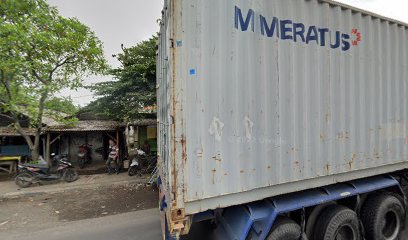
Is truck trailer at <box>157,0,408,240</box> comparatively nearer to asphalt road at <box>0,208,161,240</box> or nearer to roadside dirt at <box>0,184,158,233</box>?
asphalt road at <box>0,208,161,240</box>

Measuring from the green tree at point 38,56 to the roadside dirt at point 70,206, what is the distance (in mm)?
3815

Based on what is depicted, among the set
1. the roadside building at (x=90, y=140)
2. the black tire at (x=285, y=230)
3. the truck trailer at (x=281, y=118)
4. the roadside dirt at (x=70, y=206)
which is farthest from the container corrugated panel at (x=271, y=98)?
the roadside building at (x=90, y=140)

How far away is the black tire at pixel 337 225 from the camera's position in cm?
291

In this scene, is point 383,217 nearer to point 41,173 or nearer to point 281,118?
point 281,118

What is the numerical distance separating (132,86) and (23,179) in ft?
17.8

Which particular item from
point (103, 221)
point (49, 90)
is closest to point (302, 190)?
point (103, 221)

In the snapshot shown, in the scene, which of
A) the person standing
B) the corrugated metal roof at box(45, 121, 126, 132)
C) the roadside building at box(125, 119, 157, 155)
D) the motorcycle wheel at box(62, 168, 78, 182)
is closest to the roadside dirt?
the motorcycle wheel at box(62, 168, 78, 182)

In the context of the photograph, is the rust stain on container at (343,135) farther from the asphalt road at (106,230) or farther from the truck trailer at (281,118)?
the asphalt road at (106,230)

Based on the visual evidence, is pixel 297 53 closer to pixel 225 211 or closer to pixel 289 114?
pixel 289 114

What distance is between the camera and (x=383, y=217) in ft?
11.5

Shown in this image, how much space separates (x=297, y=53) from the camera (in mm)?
2668

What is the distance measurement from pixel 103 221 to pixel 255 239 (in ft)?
13.2

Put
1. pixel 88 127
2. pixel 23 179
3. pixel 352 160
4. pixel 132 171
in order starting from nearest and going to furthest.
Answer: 1. pixel 352 160
2. pixel 23 179
3. pixel 132 171
4. pixel 88 127

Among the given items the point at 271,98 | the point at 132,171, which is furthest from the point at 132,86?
the point at 271,98
